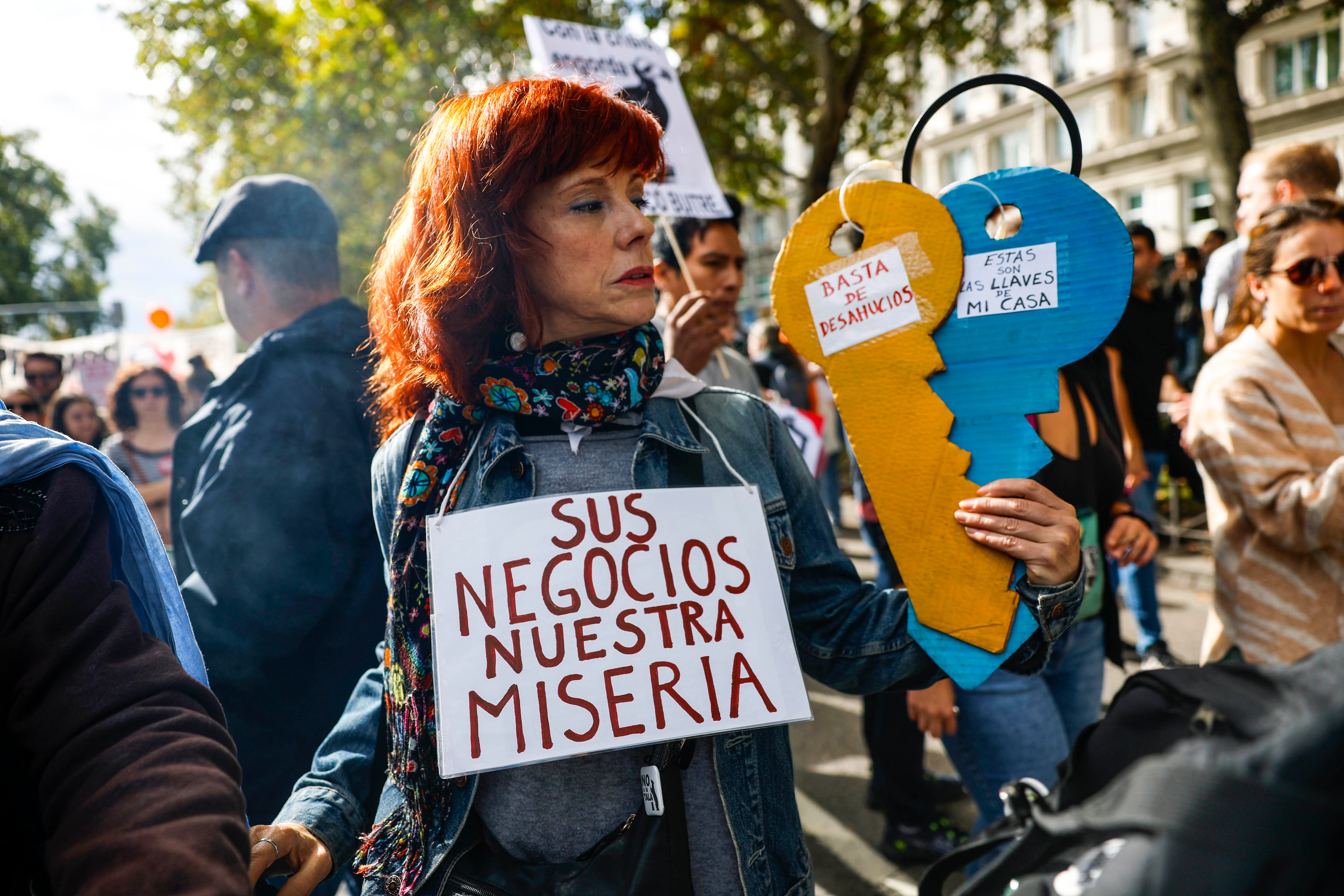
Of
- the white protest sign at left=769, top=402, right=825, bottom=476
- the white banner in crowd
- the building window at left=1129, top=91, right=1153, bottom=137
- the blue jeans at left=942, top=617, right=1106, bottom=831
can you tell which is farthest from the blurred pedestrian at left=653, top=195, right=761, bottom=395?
the building window at left=1129, top=91, right=1153, bottom=137

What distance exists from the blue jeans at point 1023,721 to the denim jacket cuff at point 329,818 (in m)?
1.41

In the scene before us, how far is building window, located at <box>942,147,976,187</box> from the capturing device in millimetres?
29172

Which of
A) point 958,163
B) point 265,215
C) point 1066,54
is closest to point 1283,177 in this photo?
point 265,215

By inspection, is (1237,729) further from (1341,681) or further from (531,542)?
(531,542)

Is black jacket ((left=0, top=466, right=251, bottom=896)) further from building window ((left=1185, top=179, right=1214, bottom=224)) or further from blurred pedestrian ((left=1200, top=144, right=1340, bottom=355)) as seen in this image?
building window ((left=1185, top=179, right=1214, bottom=224))

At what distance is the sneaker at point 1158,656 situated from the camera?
3.82m

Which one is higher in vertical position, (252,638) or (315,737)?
(252,638)

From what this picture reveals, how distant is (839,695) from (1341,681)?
3.83 metres

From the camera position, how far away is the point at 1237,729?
0.65 meters

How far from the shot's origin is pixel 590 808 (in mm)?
1167

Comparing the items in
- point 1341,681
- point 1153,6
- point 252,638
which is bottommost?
point 252,638

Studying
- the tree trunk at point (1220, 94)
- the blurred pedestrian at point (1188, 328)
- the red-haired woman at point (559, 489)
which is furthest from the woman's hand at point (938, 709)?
the tree trunk at point (1220, 94)

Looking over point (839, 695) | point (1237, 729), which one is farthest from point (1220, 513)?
point (839, 695)

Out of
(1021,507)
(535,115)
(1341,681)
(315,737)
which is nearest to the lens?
(1341,681)
